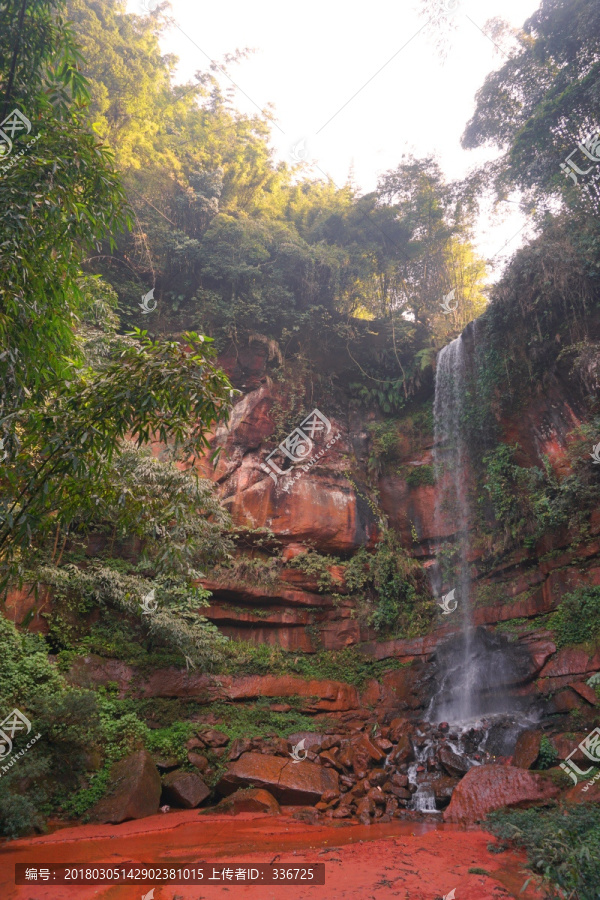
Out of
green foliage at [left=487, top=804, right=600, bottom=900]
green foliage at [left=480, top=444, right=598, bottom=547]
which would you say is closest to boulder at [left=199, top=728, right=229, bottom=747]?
green foliage at [left=487, top=804, right=600, bottom=900]

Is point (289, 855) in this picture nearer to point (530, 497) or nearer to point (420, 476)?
point (530, 497)

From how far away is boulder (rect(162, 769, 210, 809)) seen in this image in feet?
24.9

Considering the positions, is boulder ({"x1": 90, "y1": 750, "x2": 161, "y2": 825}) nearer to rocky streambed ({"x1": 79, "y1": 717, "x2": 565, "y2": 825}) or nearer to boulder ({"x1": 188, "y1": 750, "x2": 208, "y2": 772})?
rocky streambed ({"x1": 79, "y1": 717, "x2": 565, "y2": 825})

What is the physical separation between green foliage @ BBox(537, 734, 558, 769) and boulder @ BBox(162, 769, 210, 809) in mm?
5274

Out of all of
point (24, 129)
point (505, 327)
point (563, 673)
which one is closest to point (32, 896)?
point (24, 129)

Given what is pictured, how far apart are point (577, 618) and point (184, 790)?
25.0 ft

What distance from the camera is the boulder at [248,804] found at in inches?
291

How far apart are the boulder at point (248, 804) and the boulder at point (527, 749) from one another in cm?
388

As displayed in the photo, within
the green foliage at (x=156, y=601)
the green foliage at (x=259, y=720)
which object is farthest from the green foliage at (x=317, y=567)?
the green foliage at (x=156, y=601)

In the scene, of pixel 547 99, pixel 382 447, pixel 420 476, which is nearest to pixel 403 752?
pixel 420 476

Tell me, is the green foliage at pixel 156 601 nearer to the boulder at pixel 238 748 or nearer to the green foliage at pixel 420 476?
the boulder at pixel 238 748

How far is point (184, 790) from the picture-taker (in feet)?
25.1

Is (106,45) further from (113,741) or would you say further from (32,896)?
(32,896)

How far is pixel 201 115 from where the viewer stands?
18.9m
